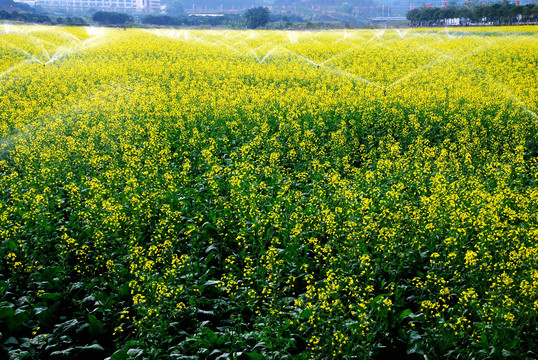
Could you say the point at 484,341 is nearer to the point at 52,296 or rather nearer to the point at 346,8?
the point at 52,296

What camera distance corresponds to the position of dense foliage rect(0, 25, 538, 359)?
438 centimetres

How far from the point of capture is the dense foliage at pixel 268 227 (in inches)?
172

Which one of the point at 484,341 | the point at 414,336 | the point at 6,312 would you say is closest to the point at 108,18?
the point at 6,312

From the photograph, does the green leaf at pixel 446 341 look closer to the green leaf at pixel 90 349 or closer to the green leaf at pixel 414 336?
the green leaf at pixel 414 336

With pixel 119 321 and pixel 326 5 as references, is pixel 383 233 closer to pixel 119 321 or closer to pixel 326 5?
pixel 119 321

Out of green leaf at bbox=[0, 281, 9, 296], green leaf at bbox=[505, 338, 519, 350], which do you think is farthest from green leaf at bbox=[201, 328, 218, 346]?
green leaf at bbox=[505, 338, 519, 350]

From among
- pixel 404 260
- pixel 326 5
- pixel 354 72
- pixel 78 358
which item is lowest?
pixel 78 358

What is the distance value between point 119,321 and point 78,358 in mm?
584

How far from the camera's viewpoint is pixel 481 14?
6209 cm

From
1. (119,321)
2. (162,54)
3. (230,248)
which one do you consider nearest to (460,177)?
(230,248)

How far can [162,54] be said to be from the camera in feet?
89.7

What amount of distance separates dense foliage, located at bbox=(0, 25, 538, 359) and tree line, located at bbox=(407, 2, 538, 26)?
48714 mm

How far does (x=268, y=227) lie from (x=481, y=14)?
68.0 m

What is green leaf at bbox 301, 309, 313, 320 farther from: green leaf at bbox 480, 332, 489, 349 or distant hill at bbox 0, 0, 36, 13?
distant hill at bbox 0, 0, 36, 13
